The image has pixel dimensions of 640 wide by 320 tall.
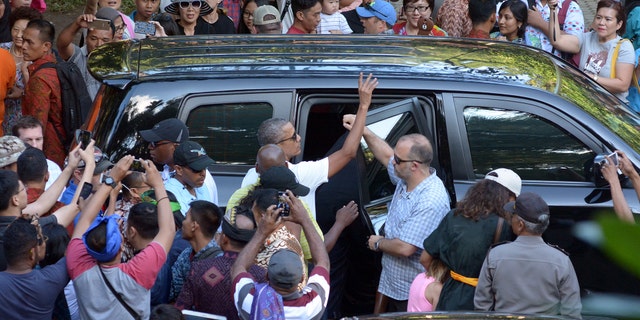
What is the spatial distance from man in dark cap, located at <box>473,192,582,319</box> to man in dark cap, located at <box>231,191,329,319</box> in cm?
86

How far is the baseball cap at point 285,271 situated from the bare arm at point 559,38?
5026 millimetres

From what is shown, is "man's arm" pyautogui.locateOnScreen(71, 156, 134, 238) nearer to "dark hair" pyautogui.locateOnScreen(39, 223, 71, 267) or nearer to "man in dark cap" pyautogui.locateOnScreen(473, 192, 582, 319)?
"dark hair" pyautogui.locateOnScreen(39, 223, 71, 267)

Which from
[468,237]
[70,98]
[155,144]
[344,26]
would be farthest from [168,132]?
[344,26]

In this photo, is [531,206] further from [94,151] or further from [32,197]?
[32,197]

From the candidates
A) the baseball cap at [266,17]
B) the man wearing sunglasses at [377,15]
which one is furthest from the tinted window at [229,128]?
the man wearing sunglasses at [377,15]

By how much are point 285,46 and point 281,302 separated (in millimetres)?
2379

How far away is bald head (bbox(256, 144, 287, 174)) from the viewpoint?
4254 mm

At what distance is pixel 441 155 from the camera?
4742 mm

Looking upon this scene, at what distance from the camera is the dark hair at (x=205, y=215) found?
13.4 ft

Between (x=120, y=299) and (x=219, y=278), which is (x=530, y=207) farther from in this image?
(x=120, y=299)

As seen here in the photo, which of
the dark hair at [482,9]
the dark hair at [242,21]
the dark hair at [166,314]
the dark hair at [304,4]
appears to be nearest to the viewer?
the dark hair at [166,314]

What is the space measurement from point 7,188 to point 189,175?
3.06ft

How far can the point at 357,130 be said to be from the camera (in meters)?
4.63

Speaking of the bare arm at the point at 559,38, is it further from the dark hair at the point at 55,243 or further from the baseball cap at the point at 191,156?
the dark hair at the point at 55,243
